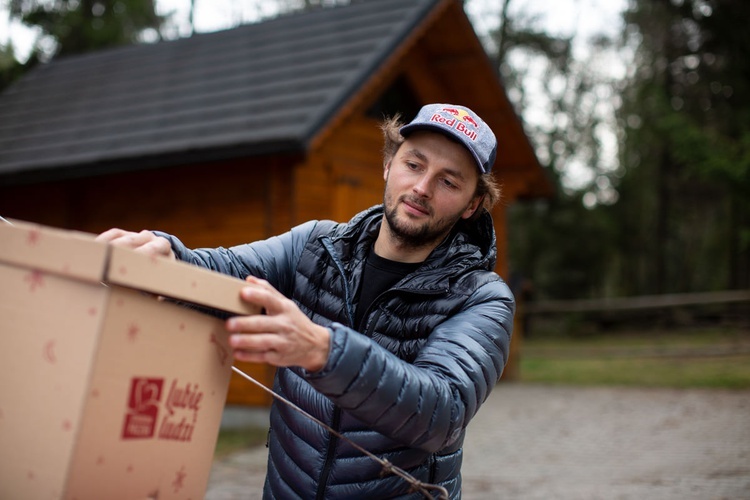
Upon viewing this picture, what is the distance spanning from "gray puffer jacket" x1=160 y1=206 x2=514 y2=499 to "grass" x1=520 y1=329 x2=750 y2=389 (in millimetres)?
10450

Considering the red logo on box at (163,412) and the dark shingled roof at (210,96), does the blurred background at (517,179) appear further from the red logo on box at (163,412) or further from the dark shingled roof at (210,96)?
the red logo on box at (163,412)

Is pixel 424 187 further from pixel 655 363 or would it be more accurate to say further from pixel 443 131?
pixel 655 363

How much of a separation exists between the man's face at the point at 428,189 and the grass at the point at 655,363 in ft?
34.2

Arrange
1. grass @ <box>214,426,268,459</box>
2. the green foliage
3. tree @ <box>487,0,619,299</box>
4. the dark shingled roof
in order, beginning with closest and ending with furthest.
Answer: grass @ <box>214,426,268,459</box>, the dark shingled roof, the green foliage, tree @ <box>487,0,619,299</box>

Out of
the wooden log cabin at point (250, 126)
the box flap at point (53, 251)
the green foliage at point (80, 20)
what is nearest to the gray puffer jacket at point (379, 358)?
the box flap at point (53, 251)

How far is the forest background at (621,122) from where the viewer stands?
1773 centimetres

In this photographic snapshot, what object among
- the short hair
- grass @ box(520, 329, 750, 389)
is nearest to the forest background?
grass @ box(520, 329, 750, 389)

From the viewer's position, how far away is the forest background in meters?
17.7

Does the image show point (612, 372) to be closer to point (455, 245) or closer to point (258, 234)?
point (258, 234)

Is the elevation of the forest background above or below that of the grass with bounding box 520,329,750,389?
above

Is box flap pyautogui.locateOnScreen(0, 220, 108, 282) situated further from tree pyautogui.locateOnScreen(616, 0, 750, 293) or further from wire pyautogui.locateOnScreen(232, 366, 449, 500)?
tree pyautogui.locateOnScreen(616, 0, 750, 293)

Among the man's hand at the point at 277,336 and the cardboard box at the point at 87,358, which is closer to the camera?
the cardboard box at the point at 87,358

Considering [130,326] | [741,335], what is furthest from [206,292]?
[741,335]

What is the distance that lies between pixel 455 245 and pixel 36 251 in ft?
4.05
